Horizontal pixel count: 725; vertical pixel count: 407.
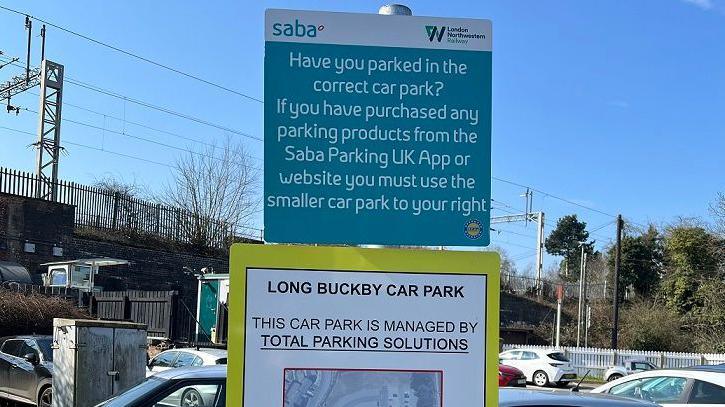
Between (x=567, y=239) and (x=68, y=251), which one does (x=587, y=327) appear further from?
(x=567, y=239)

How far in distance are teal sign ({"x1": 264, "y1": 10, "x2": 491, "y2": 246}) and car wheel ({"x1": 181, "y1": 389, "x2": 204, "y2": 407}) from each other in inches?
154

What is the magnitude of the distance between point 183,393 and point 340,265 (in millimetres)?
4009

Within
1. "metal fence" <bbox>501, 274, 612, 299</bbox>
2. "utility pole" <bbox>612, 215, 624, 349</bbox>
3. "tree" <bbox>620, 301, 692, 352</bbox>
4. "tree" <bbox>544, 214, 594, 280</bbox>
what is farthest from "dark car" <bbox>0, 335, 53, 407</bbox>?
"tree" <bbox>544, 214, 594, 280</bbox>

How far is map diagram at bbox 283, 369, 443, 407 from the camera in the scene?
2.99 metres

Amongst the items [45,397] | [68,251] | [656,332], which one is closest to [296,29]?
[45,397]

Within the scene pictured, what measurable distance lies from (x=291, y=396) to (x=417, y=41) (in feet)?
5.13

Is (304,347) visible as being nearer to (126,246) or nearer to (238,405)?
(238,405)

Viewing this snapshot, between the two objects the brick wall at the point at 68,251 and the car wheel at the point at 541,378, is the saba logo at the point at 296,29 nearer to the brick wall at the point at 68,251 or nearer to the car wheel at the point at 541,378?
the brick wall at the point at 68,251

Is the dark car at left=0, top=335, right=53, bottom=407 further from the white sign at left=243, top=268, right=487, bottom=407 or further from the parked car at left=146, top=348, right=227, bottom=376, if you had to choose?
the white sign at left=243, top=268, right=487, bottom=407

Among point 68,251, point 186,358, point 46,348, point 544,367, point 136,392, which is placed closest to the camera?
point 136,392

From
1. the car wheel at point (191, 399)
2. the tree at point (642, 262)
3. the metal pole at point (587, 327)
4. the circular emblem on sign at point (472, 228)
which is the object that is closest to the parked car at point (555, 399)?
the circular emblem on sign at point (472, 228)

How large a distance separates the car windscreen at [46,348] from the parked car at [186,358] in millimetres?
1749

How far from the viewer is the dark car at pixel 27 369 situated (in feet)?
41.9

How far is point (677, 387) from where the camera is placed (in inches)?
395
